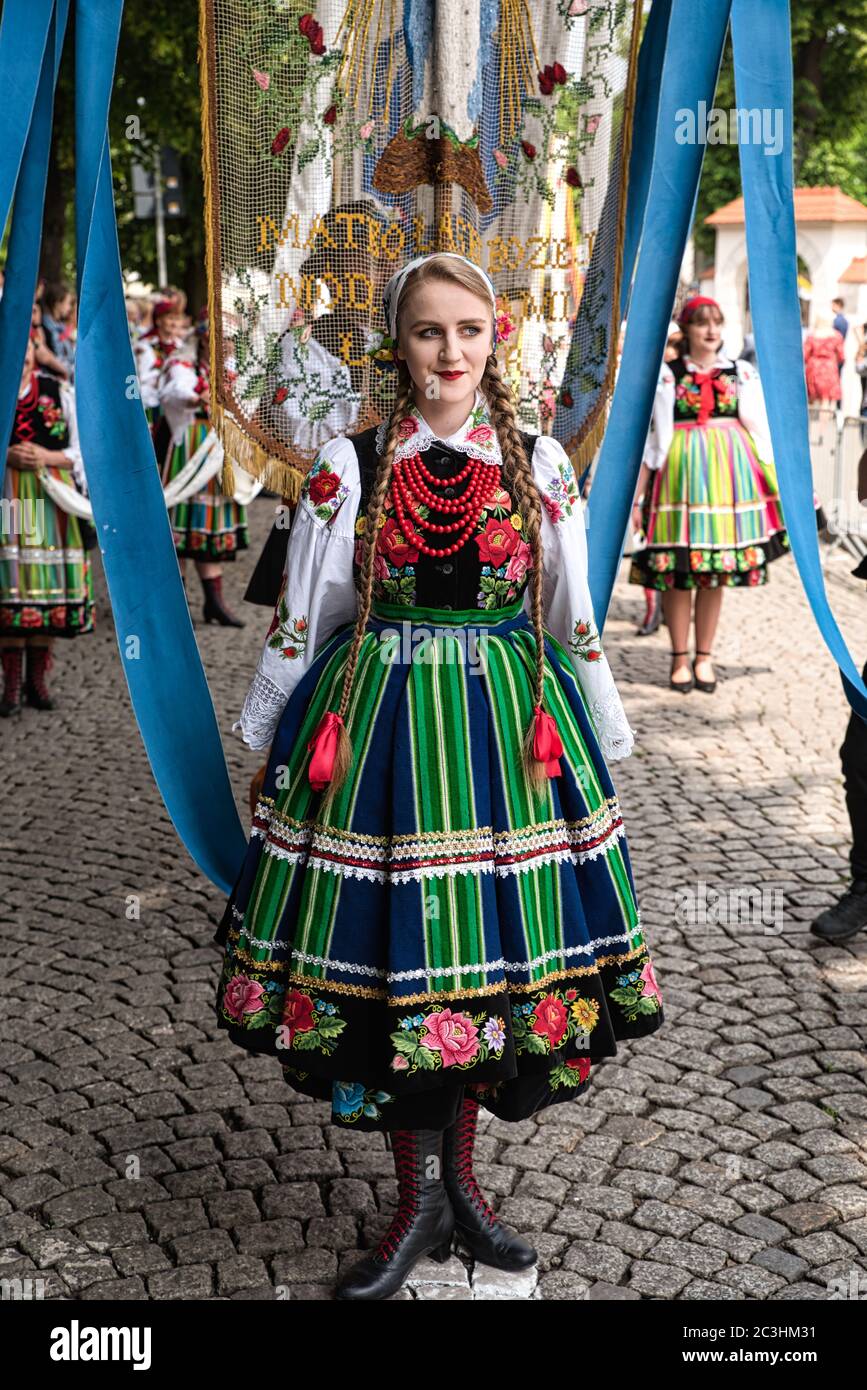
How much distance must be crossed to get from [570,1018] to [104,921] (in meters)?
2.50

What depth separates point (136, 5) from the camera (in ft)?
43.7

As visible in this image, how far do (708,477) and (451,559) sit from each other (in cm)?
507

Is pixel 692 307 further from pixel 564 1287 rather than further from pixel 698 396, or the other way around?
pixel 564 1287

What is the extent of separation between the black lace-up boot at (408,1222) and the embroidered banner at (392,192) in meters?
1.68

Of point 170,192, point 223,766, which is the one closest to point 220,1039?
point 223,766

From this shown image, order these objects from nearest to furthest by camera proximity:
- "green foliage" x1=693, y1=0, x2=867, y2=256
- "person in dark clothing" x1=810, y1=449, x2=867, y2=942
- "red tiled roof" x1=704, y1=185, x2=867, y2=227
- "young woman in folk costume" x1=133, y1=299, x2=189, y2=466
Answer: "person in dark clothing" x1=810, y1=449, x2=867, y2=942 < "young woman in folk costume" x1=133, y1=299, x2=189, y2=466 < "red tiled roof" x1=704, y1=185, x2=867, y2=227 < "green foliage" x1=693, y1=0, x2=867, y2=256

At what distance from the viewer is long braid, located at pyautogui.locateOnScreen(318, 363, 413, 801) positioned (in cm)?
280

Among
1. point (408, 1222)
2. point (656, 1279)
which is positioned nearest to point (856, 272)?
point (656, 1279)

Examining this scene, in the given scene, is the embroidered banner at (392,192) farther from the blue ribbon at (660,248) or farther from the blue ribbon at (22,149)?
the blue ribbon at (22,149)

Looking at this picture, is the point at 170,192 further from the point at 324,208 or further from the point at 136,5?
the point at 324,208

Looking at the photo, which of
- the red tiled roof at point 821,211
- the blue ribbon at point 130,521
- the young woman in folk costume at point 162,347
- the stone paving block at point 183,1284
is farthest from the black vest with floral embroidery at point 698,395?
the red tiled roof at point 821,211

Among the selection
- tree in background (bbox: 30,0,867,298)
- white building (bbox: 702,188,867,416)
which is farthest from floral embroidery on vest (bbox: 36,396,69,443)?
white building (bbox: 702,188,867,416)

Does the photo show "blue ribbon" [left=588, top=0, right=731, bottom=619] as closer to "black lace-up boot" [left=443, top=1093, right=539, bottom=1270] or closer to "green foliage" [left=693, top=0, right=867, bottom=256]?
"black lace-up boot" [left=443, top=1093, right=539, bottom=1270]

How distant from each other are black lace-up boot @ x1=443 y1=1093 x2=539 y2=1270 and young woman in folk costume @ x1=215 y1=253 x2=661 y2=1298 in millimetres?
14
